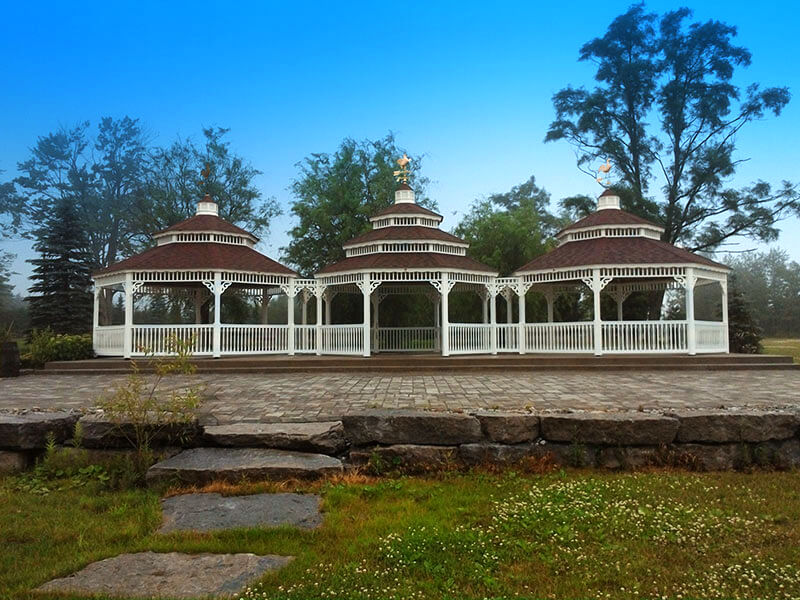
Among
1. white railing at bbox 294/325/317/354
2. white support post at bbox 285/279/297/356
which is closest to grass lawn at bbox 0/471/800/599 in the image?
white support post at bbox 285/279/297/356

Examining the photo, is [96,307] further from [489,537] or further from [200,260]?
[489,537]

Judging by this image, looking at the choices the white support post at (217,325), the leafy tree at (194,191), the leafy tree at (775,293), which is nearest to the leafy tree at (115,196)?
the leafy tree at (194,191)

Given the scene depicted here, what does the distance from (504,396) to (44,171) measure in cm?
4032

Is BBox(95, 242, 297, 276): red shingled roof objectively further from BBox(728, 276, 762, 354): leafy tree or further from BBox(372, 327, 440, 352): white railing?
BBox(728, 276, 762, 354): leafy tree

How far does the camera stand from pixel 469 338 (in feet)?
58.9

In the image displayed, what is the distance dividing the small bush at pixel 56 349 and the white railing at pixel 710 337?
1915cm

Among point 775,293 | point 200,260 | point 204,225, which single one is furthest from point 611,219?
point 775,293

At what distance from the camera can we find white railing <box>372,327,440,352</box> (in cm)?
2098

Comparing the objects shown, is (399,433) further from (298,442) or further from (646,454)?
(646,454)

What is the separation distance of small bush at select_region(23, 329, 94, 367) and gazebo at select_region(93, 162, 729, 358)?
0.54 meters

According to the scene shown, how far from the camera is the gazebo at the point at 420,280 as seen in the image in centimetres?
1705

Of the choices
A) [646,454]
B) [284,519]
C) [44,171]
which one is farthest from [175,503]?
[44,171]

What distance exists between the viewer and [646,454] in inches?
213

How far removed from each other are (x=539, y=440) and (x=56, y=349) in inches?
634
